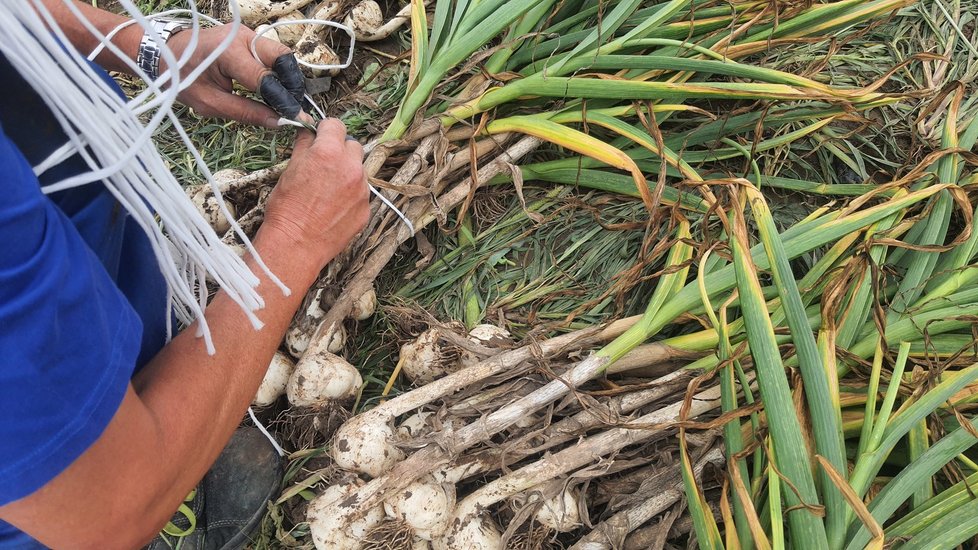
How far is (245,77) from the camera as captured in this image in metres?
1.33

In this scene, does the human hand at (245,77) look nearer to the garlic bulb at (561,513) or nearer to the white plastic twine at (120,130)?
the white plastic twine at (120,130)

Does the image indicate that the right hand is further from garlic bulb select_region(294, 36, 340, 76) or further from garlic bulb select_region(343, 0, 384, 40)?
garlic bulb select_region(343, 0, 384, 40)

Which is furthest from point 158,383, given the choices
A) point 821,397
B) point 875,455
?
point 875,455

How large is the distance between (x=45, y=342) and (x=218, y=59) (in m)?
0.89

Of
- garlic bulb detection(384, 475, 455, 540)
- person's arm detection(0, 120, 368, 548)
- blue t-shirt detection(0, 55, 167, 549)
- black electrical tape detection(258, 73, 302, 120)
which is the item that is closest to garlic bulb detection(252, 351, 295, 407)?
garlic bulb detection(384, 475, 455, 540)

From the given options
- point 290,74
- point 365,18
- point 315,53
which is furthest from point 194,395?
point 365,18

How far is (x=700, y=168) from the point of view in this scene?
1742 millimetres

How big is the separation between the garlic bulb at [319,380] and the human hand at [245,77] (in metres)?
0.59

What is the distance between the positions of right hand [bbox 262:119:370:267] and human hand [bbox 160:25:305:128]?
0.09 m

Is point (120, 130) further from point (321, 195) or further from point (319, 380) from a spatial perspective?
point (319, 380)

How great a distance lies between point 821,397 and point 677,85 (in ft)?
2.59

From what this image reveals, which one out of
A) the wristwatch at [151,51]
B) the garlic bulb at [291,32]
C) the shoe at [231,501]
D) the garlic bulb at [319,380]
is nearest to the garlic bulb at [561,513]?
the garlic bulb at [319,380]

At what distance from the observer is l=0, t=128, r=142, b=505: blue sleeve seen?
61 cm

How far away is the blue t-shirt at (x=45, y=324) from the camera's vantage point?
62 cm
